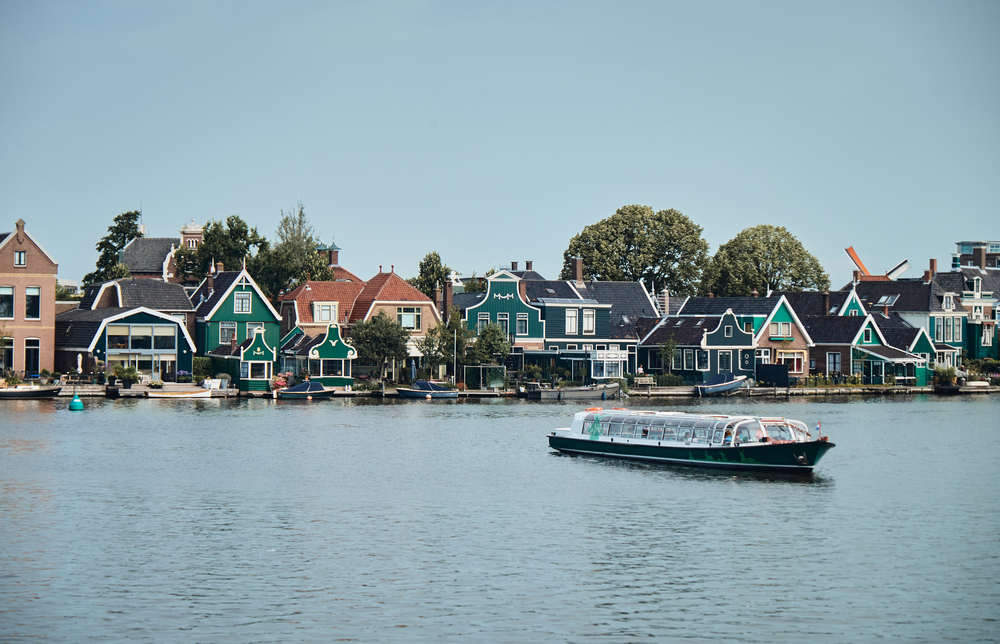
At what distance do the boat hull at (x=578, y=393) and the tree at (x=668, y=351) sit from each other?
8.10 m

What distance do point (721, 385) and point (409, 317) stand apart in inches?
1040

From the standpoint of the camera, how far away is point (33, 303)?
8862cm

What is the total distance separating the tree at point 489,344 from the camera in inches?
3649

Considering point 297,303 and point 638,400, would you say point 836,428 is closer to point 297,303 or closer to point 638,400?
point 638,400

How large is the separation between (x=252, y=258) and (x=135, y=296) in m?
19.5

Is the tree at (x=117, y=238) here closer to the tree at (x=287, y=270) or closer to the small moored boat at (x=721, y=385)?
the tree at (x=287, y=270)

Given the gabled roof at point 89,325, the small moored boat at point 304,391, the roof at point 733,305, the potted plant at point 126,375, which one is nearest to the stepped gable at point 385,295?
the small moored boat at point 304,391

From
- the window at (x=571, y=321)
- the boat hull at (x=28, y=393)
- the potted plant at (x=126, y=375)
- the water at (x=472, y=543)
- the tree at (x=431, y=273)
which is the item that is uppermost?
the tree at (x=431, y=273)

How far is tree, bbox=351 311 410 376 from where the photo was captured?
90125 millimetres

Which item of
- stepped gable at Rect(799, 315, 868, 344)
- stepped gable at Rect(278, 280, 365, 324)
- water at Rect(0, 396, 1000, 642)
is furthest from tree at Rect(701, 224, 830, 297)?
water at Rect(0, 396, 1000, 642)

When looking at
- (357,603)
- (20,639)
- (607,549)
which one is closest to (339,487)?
(607,549)

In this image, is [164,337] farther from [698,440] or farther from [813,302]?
[813,302]

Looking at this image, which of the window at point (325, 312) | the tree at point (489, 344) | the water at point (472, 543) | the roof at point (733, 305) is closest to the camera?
the water at point (472, 543)

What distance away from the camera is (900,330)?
109938 millimetres
